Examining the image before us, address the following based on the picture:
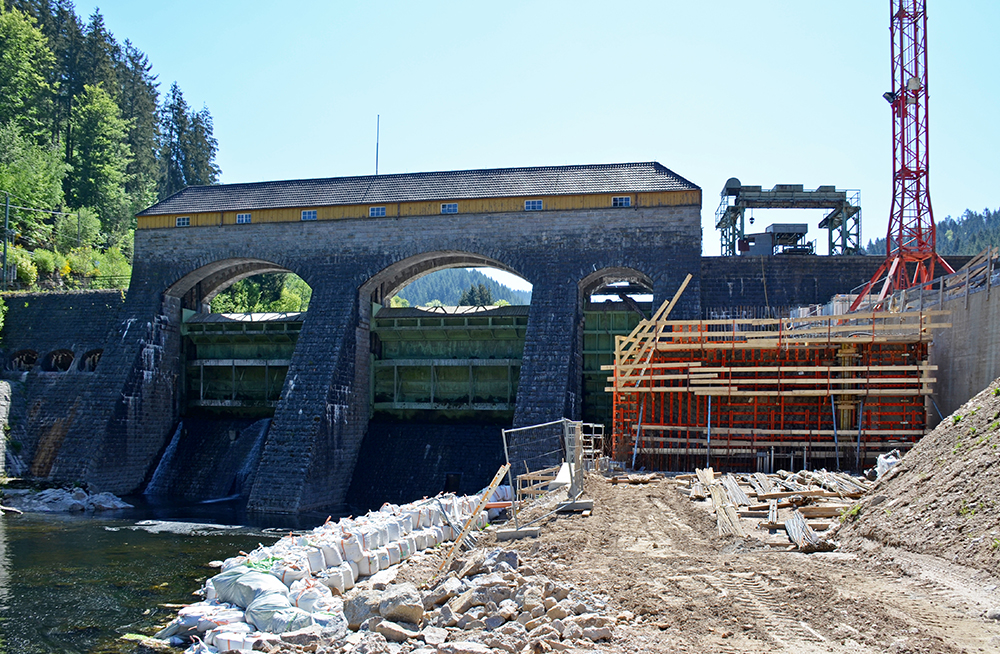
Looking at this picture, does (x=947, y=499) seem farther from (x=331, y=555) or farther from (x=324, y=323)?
(x=324, y=323)

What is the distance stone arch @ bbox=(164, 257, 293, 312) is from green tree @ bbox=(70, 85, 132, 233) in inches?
849

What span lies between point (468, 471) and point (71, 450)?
12.8m

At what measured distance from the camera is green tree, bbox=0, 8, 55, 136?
41656 mm

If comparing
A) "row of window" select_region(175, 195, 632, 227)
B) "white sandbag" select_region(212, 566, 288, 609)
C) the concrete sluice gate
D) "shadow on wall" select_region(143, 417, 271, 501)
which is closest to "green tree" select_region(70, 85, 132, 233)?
the concrete sluice gate

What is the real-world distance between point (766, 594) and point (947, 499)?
11.1ft

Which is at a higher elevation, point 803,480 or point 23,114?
point 23,114

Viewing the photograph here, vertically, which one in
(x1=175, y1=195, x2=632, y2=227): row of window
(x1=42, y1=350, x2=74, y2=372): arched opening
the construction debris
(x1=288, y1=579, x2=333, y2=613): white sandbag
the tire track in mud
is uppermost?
(x1=175, y1=195, x2=632, y2=227): row of window

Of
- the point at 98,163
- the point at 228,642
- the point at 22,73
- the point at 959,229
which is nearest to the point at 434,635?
the point at 228,642

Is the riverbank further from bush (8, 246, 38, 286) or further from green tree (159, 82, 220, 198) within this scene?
green tree (159, 82, 220, 198)

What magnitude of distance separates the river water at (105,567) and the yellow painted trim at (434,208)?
9947mm

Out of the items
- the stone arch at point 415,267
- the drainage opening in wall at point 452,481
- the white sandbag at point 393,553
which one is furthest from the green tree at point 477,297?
the white sandbag at point 393,553

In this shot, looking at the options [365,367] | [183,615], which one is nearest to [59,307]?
[365,367]

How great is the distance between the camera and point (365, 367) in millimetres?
25875

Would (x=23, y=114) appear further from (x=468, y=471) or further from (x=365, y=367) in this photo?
(x=468, y=471)
